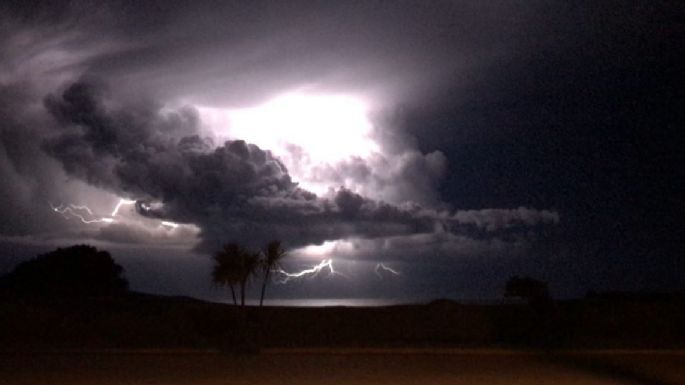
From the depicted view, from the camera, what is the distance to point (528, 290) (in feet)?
136

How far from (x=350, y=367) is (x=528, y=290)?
17.9 m

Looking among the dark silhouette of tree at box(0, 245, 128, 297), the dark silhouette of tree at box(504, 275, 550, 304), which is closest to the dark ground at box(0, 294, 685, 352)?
the dark silhouette of tree at box(504, 275, 550, 304)

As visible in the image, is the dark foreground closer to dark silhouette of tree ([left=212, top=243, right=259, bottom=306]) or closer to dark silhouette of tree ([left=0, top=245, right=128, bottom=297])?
dark silhouette of tree ([left=212, top=243, right=259, bottom=306])

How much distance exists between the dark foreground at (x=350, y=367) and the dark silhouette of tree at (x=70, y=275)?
28.9m

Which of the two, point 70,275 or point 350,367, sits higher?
point 70,275

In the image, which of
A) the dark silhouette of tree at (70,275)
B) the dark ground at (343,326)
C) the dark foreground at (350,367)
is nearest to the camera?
the dark foreground at (350,367)

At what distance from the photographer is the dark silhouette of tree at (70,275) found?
192 ft

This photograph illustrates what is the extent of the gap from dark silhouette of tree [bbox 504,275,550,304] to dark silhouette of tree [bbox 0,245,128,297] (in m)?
29.9

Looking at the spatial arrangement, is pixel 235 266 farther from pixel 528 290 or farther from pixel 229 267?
pixel 528 290

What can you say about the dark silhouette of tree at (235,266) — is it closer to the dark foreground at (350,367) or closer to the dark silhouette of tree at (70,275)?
the dark foreground at (350,367)

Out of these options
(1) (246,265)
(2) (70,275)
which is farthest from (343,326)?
(2) (70,275)

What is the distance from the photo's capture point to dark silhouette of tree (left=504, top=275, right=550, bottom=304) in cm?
4097

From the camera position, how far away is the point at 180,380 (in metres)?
22.3

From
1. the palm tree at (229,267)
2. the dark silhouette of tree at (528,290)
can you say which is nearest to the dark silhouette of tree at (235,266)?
the palm tree at (229,267)
